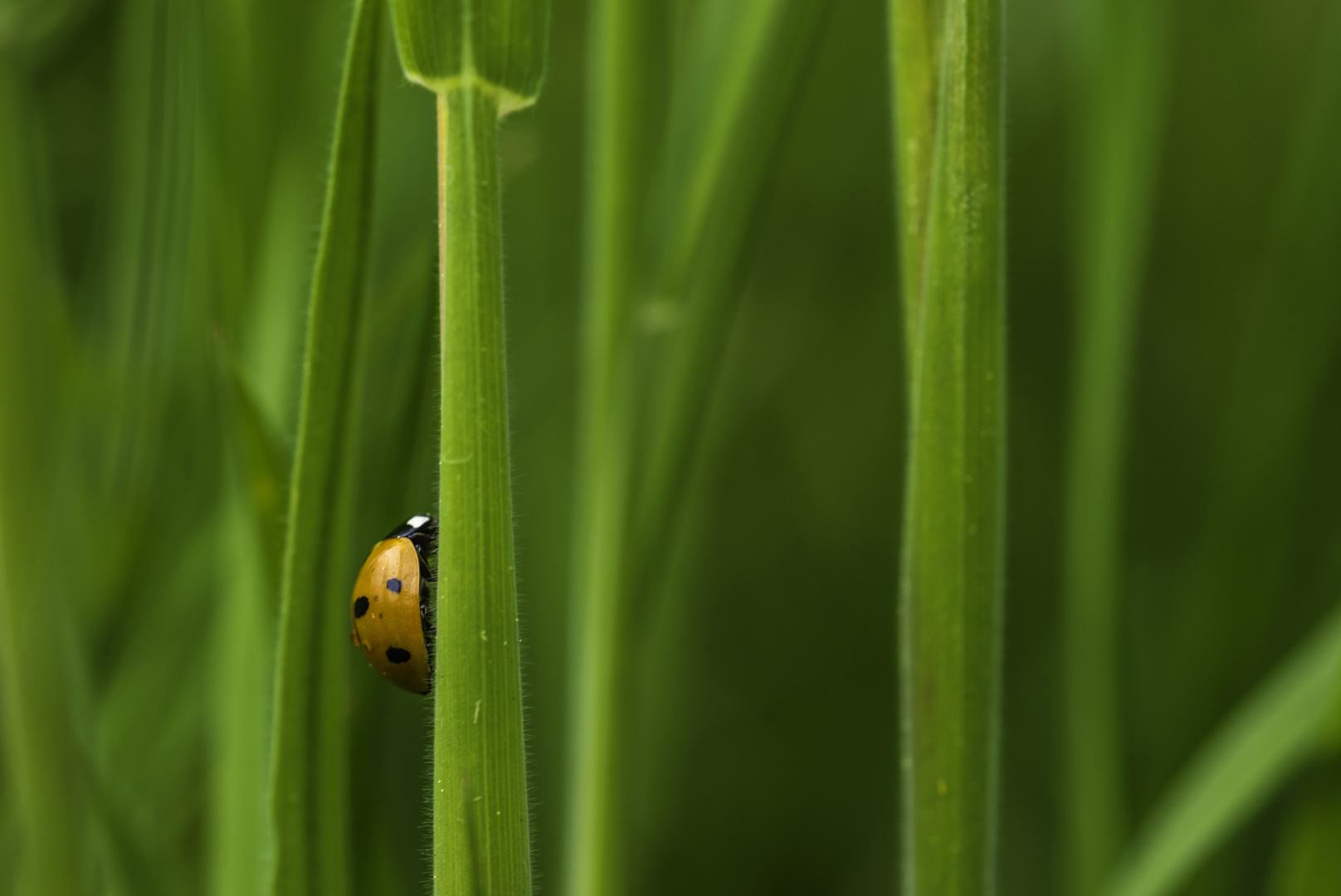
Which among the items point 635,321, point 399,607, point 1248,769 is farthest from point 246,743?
point 1248,769

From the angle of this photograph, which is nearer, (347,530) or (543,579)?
(347,530)

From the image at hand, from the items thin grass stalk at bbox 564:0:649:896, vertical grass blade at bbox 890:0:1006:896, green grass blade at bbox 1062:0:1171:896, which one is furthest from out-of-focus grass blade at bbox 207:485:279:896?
green grass blade at bbox 1062:0:1171:896

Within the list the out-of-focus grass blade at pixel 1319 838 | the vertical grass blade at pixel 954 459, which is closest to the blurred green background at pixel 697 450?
the out-of-focus grass blade at pixel 1319 838

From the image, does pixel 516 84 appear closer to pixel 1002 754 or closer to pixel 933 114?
pixel 933 114

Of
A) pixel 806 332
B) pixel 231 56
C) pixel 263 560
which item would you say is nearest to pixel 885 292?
pixel 806 332

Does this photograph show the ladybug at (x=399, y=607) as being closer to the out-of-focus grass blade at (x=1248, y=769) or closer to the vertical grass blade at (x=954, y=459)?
the vertical grass blade at (x=954, y=459)

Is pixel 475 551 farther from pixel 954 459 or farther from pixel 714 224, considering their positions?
pixel 714 224
